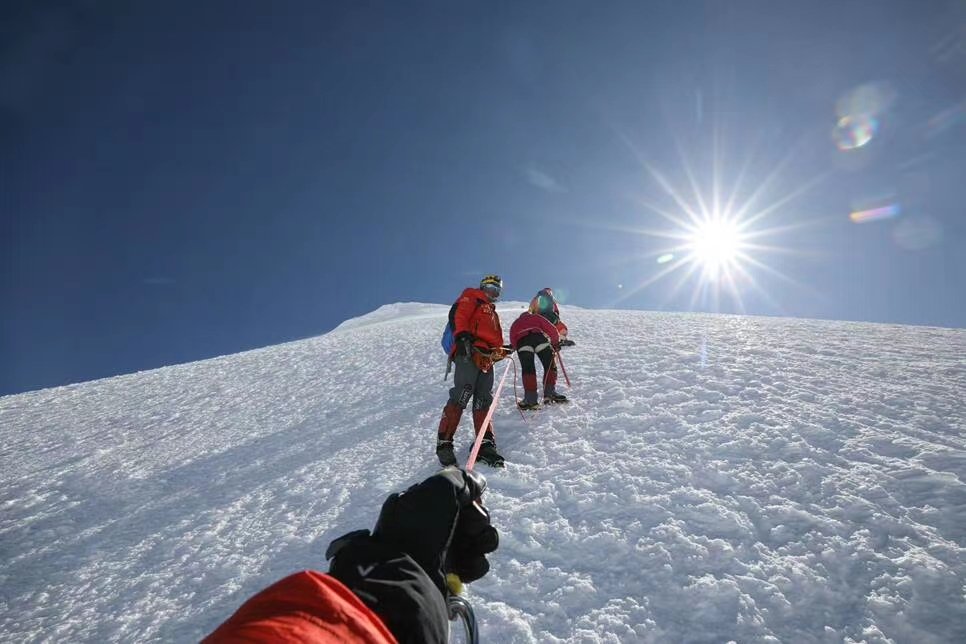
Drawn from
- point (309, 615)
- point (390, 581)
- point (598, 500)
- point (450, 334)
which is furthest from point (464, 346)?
point (309, 615)

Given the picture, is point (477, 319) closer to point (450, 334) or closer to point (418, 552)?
point (450, 334)

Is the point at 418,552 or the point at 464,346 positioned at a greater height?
the point at 464,346

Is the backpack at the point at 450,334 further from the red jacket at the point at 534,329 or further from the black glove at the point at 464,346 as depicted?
the red jacket at the point at 534,329

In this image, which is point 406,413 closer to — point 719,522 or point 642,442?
point 642,442

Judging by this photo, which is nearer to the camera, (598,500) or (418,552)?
(418,552)

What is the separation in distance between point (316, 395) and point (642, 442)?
263 inches

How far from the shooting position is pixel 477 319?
18.2ft

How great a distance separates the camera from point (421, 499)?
5.70ft

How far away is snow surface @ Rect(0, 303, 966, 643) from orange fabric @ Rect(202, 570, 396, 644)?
2042 millimetres

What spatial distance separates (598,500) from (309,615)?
340cm

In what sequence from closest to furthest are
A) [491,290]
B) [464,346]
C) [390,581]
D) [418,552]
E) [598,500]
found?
1. [390,581]
2. [418,552]
3. [598,500]
4. [464,346]
5. [491,290]

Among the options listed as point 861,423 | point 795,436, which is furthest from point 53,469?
point 861,423

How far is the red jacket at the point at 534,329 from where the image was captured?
274 inches

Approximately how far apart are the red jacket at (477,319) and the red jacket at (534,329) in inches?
53.8
